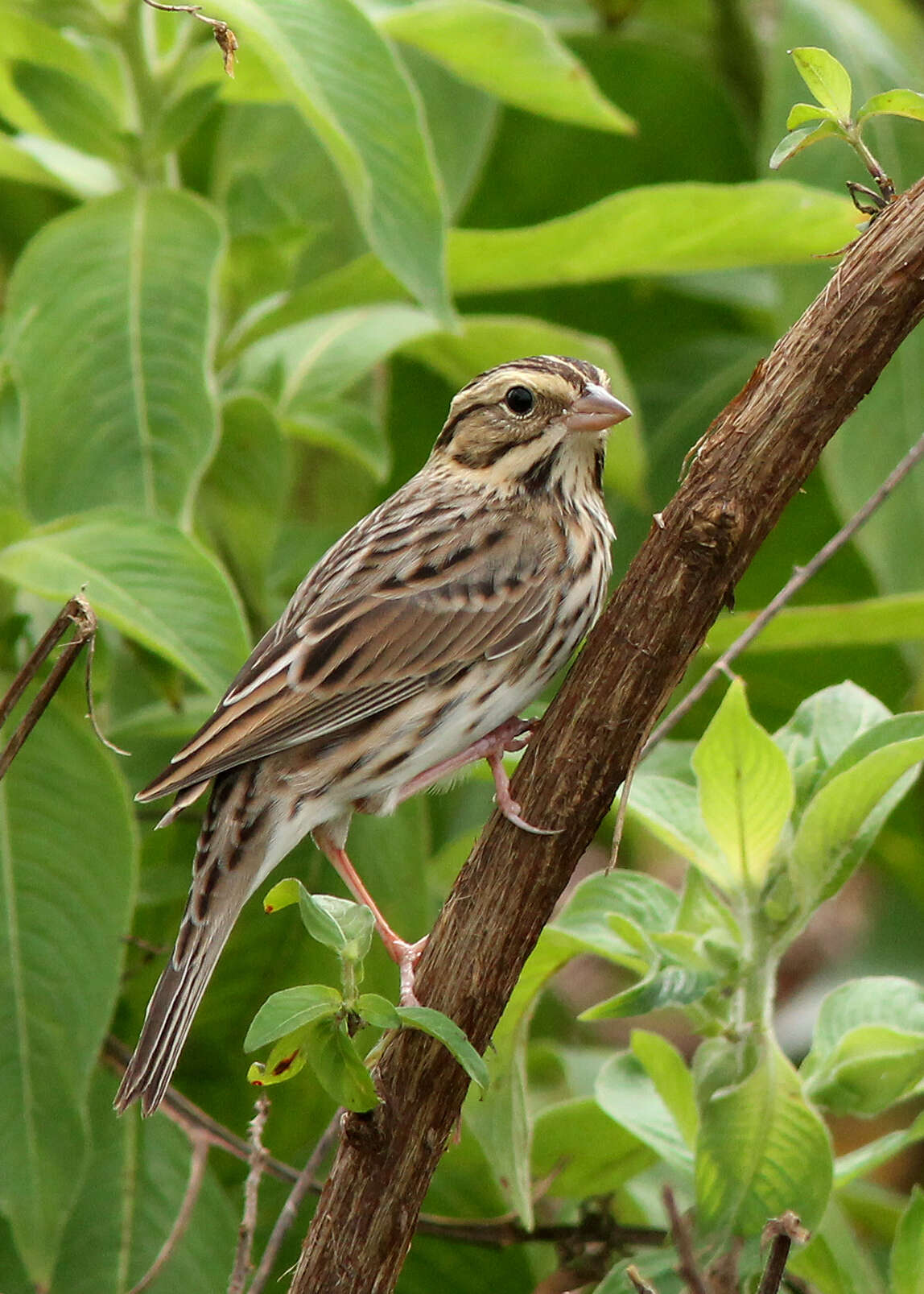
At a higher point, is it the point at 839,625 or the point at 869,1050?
the point at 839,625

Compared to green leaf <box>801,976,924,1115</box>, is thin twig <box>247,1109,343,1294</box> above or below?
below

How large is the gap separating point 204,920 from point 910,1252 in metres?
0.92

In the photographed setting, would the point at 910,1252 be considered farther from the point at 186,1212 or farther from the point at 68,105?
the point at 68,105

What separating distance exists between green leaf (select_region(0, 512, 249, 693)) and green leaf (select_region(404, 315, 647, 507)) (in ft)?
2.62

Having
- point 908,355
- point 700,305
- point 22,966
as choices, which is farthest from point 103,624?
point 700,305

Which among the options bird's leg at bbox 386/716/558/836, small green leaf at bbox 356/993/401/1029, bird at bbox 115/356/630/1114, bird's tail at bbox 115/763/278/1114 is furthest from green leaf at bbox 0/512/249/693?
small green leaf at bbox 356/993/401/1029

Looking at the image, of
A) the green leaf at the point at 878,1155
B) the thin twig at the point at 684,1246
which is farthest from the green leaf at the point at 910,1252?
the thin twig at the point at 684,1246

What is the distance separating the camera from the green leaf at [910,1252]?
71.3 inches

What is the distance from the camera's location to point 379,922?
2.11 metres

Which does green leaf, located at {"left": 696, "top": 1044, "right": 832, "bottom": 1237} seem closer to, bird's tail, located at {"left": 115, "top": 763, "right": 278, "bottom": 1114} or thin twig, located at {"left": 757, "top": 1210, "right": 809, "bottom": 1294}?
thin twig, located at {"left": 757, "top": 1210, "right": 809, "bottom": 1294}

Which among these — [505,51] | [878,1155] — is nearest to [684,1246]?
[878,1155]

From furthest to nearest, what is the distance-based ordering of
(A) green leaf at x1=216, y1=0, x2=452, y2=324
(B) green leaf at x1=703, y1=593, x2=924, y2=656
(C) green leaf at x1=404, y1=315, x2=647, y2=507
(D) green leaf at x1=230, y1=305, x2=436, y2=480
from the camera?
(C) green leaf at x1=404, y1=315, x2=647, y2=507
(D) green leaf at x1=230, y1=305, x2=436, y2=480
(B) green leaf at x1=703, y1=593, x2=924, y2=656
(A) green leaf at x1=216, y1=0, x2=452, y2=324

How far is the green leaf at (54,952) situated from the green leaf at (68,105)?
0.98 metres

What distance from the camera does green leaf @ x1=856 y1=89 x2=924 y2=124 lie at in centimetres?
156
